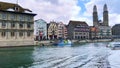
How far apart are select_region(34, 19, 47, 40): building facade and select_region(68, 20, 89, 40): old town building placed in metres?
30.3

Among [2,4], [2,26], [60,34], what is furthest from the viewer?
[60,34]

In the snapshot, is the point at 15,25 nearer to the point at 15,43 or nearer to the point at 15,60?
the point at 15,43

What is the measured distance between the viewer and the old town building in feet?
575

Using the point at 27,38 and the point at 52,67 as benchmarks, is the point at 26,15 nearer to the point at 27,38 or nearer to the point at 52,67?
the point at 27,38

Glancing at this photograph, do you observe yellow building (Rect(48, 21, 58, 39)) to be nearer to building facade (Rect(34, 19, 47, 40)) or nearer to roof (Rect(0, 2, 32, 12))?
building facade (Rect(34, 19, 47, 40))

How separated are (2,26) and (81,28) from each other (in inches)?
4028

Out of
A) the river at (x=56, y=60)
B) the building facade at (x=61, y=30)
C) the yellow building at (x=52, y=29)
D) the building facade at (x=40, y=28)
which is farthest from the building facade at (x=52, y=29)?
the river at (x=56, y=60)

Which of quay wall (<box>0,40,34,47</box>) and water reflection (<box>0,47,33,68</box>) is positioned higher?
quay wall (<box>0,40,34,47</box>)

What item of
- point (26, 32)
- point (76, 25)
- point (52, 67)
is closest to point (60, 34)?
point (76, 25)

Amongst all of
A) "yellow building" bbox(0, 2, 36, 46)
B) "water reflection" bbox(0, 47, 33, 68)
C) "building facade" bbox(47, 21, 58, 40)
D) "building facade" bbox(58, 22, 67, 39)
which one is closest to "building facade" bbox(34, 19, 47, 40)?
"building facade" bbox(47, 21, 58, 40)

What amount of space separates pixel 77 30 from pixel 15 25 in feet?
298

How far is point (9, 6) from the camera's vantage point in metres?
93.9

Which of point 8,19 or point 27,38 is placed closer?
point 8,19

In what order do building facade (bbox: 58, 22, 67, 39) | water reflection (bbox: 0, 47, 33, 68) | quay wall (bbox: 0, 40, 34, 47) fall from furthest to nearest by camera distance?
building facade (bbox: 58, 22, 67, 39) → quay wall (bbox: 0, 40, 34, 47) → water reflection (bbox: 0, 47, 33, 68)
